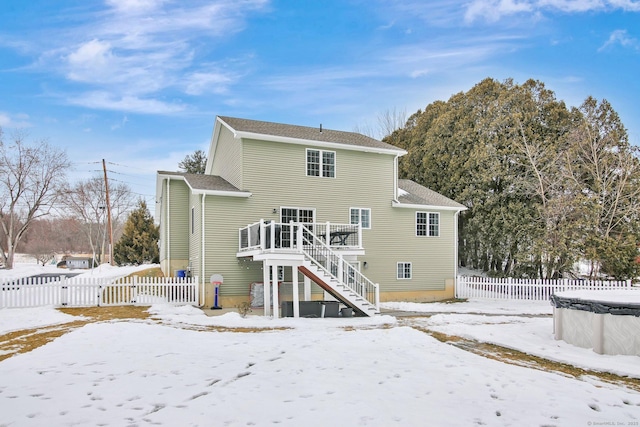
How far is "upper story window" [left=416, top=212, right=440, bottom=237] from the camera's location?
2205cm

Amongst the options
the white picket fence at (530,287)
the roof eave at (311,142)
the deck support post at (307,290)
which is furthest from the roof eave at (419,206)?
the deck support post at (307,290)

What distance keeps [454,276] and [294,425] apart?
18908 millimetres

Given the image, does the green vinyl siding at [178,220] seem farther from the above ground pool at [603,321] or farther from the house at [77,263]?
the house at [77,263]

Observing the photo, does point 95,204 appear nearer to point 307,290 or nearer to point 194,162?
point 194,162

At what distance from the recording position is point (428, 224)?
22188 millimetres

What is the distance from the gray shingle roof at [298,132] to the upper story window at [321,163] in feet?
1.96

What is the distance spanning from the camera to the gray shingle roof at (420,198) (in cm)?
2183

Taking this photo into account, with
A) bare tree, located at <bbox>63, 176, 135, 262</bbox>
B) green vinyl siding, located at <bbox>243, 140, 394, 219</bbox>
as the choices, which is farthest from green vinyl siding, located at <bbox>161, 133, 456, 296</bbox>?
bare tree, located at <bbox>63, 176, 135, 262</bbox>

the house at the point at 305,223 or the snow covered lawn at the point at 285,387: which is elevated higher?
the house at the point at 305,223

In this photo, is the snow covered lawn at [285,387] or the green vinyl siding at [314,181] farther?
the green vinyl siding at [314,181]

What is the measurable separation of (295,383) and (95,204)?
51232 mm

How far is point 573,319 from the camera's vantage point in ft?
31.8

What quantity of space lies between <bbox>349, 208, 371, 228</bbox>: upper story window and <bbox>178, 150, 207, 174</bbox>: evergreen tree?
2563 cm

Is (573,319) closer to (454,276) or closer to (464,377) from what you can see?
(464,377)
